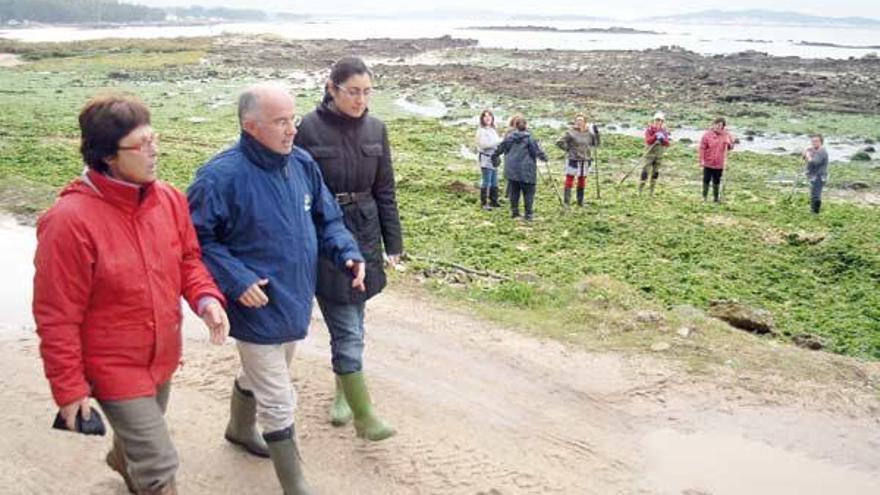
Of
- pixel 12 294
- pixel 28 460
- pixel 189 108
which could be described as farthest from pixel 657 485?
pixel 189 108

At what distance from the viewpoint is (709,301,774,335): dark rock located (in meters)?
8.00

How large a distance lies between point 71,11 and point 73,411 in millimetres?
187381

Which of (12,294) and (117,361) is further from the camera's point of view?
(12,294)

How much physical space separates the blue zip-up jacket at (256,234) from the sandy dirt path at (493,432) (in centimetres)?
109

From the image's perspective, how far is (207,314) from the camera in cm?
346

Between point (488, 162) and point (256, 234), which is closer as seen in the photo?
point (256, 234)

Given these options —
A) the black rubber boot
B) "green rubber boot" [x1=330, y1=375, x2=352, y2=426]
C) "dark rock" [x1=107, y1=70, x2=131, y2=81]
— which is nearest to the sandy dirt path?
"green rubber boot" [x1=330, y1=375, x2=352, y2=426]

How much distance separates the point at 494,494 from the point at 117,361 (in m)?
2.16

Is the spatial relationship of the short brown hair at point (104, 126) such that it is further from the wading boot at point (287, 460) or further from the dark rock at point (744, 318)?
the dark rock at point (744, 318)

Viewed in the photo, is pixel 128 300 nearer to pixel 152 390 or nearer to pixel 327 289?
pixel 152 390

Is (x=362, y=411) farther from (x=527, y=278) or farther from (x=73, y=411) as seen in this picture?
(x=527, y=278)

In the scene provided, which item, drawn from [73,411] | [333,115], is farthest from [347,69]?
[73,411]

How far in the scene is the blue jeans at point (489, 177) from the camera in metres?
13.8

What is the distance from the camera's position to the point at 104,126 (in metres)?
3.16
